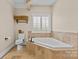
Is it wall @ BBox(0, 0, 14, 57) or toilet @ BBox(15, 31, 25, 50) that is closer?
wall @ BBox(0, 0, 14, 57)

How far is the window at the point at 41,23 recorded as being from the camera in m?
8.34

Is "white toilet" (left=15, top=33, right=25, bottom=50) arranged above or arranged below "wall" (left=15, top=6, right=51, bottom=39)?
below

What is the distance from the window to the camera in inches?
328

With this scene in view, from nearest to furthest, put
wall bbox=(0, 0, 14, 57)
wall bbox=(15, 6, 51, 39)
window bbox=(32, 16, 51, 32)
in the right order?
wall bbox=(0, 0, 14, 57) → wall bbox=(15, 6, 51, 39) → window bbox=(32, 16, 51, 32)

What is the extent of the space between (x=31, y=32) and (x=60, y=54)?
4.75 metres

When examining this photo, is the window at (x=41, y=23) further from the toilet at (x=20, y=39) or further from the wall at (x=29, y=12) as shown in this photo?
the toilet at (x=20, y=39)

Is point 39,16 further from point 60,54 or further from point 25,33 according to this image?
point 60,54

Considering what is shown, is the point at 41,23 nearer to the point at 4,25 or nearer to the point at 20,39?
the point at 20,39

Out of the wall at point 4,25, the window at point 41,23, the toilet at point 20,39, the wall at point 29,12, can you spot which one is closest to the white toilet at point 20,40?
the toilet at point 20,39

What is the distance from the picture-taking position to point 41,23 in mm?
8461

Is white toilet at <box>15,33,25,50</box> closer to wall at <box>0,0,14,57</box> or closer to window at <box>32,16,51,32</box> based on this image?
window at <box>32,16,51,32</box>

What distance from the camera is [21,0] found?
6957mm

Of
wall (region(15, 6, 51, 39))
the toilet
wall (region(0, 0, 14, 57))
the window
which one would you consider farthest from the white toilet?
wall (region(0, 0, 14, 57))

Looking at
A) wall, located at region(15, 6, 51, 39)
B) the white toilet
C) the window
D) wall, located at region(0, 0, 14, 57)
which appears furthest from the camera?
the window
